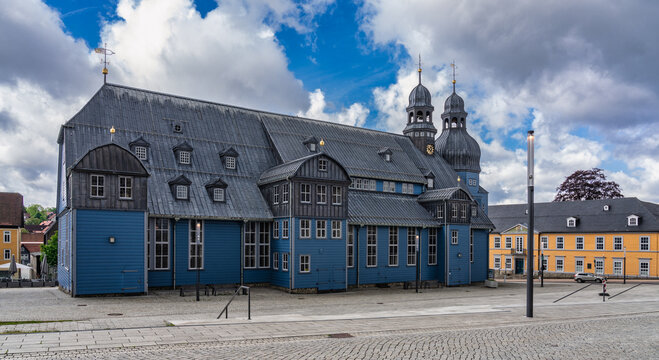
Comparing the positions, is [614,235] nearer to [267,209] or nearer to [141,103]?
[267,209]

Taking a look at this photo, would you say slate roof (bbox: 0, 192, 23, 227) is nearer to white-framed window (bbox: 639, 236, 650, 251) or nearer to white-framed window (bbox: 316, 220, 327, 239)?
white-framed window (bbox: 316, 220, 327, 239)

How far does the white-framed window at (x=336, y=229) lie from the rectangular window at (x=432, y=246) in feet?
35.6

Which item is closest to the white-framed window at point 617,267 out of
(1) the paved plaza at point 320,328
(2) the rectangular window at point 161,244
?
(1) the paved plaza at point 320,328

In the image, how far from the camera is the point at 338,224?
38406mm

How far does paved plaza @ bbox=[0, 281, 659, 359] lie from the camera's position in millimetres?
15664

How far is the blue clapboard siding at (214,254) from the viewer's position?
34844 mm

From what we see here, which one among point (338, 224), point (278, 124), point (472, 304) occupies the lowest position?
point (472, 304)

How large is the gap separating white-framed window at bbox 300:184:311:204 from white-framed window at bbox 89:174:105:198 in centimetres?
1242

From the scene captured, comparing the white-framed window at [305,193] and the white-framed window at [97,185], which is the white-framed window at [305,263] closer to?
the white-framed window at [305,193]

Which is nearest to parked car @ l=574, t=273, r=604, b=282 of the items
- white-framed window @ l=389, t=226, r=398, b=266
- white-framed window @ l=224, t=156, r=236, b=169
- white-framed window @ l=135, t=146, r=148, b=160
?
white-framed window @ l=389, t=226, r=398, b=266

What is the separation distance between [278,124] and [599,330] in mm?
30755

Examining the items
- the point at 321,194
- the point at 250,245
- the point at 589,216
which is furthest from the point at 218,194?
the point at 589,216

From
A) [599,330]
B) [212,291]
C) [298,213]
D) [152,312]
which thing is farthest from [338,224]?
[599,330]

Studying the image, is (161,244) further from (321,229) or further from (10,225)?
(10,225)
